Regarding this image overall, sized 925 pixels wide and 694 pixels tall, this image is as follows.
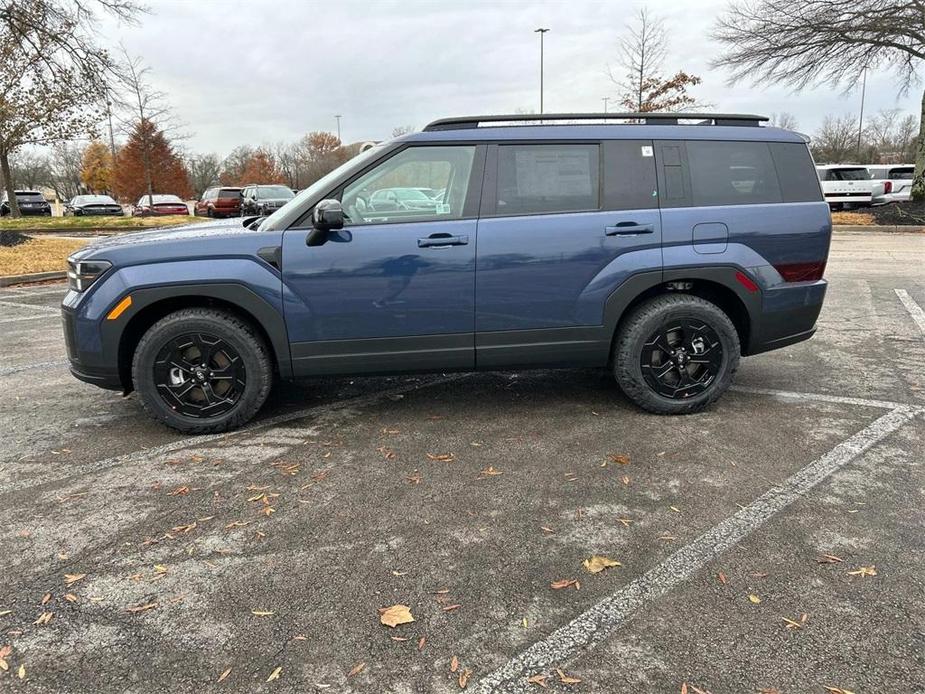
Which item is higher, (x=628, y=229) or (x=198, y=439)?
(x=628, y=229)

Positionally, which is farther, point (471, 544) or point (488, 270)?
point (488, 270)

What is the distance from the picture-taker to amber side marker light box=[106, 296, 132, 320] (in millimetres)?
3988

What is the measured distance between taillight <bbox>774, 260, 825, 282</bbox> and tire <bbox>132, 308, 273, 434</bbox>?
344cm

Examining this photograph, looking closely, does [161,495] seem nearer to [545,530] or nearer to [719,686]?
[545,530]

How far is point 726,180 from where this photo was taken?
→ 4.41m

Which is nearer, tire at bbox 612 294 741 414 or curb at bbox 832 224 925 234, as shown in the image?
tire at bbox 612 294 741 414

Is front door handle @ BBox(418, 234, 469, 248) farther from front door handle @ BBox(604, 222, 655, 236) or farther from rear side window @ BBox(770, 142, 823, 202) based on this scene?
rear side window @ BBox(770, 142, 823, 202)

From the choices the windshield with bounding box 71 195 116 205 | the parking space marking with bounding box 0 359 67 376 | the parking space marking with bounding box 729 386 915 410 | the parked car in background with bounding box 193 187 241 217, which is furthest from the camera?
the windshield with bounding box 71 195 116 205

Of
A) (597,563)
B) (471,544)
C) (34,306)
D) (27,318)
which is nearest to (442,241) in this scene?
Answer: (471,544)

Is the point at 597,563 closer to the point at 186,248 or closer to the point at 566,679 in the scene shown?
the point at 566,679

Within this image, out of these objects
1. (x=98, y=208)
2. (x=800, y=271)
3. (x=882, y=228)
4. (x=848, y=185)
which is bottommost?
(x=882, y=228)

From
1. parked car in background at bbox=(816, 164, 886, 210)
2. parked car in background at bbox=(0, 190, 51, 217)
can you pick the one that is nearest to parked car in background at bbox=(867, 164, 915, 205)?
parked car in background at bbox=(816, 164, 886, 210)

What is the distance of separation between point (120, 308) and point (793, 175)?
4.40 m

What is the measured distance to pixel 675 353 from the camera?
446 cm
